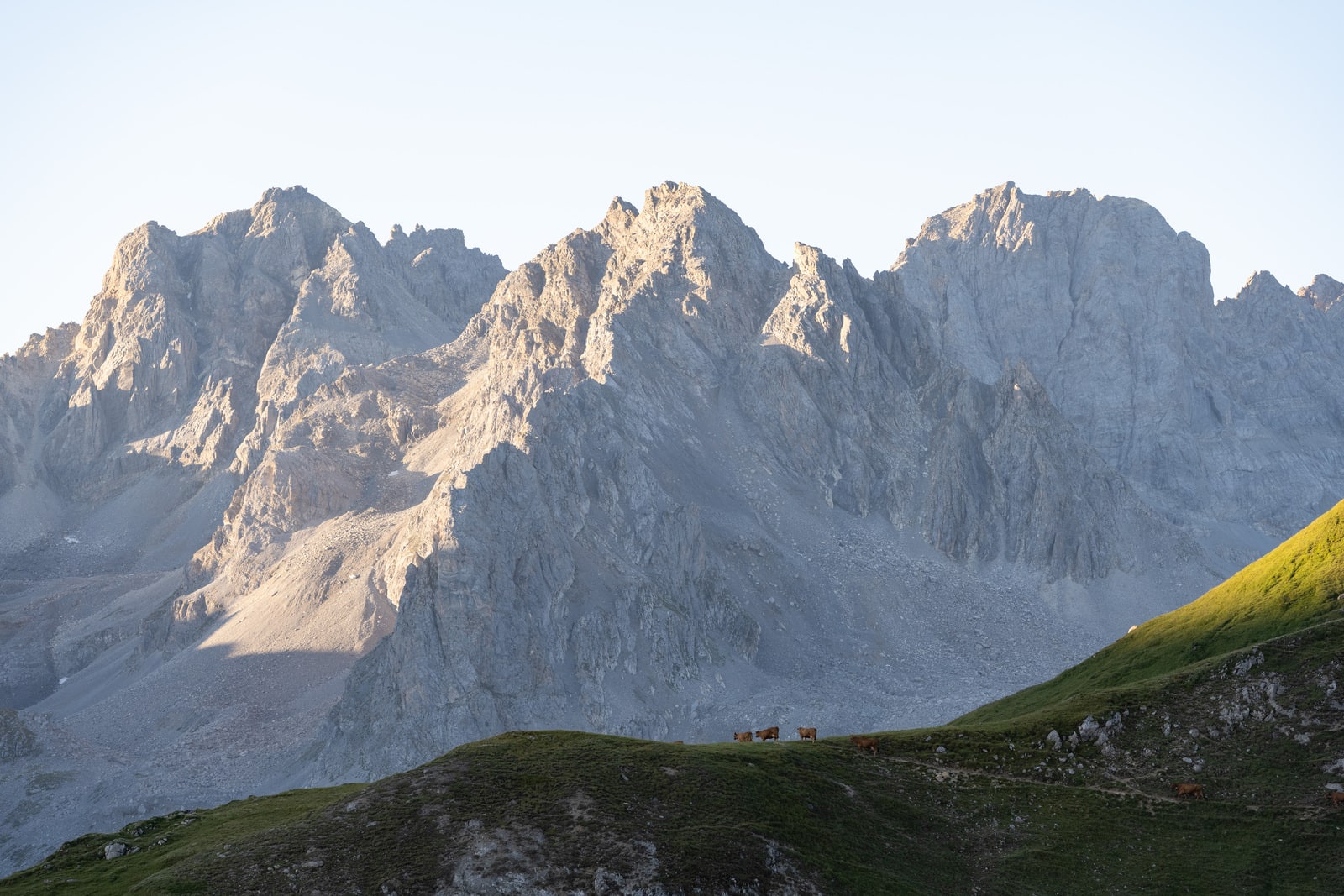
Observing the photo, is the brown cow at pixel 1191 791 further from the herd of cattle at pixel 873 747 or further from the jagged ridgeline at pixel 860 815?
the jagged ridgeline at pixel 860 815

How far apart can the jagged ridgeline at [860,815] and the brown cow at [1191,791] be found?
0.88ft

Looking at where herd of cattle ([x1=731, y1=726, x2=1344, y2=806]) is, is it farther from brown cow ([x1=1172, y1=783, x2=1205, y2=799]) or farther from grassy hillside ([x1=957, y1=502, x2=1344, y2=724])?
grassy hillside ([x1=957, y1=502, x2=1344, y2=724])

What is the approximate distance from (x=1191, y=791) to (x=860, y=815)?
721 inches

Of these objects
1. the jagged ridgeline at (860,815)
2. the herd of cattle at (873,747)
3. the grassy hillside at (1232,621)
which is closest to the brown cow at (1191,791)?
the herd of cattle at (873,747)

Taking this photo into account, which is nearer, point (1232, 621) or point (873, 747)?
point (873, 747)

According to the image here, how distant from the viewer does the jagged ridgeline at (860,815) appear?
5569 centimetres

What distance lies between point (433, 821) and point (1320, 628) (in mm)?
53587

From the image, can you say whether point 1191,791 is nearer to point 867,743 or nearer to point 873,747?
point 873,747

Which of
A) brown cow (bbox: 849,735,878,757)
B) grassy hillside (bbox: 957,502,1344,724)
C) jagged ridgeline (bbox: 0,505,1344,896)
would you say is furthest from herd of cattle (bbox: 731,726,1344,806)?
grassy hillside (bbox: 957,502,1344,724)

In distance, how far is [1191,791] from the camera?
6475cm

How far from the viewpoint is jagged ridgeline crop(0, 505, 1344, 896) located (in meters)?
55.7

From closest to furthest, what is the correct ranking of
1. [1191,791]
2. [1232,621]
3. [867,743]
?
[1191,791]
[867,743]
[1232,621]

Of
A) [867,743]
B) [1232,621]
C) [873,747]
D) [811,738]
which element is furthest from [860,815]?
[1232,621]

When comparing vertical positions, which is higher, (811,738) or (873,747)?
(811,738)
